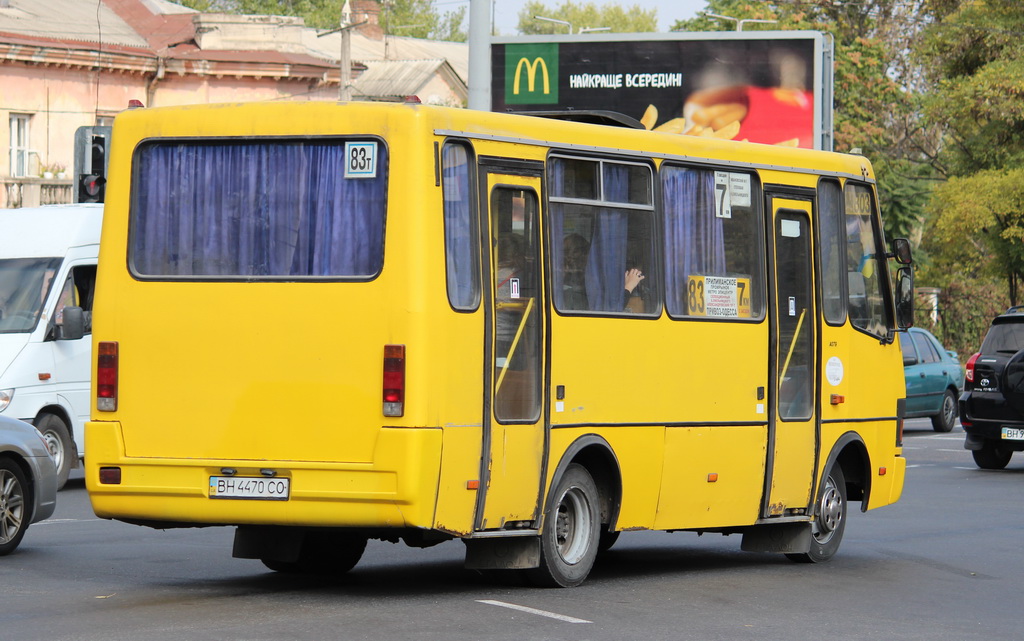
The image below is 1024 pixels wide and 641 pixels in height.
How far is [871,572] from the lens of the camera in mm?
13102

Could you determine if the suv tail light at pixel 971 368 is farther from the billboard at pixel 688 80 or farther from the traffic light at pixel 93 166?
the traffic light at pixel 93 166

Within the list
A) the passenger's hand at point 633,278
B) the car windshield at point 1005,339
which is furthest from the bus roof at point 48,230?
the car windshield at point 1005,339

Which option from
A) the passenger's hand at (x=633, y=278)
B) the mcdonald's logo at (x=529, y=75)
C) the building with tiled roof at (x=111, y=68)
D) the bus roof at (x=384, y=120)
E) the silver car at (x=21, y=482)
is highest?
the building with tiled roof at (x=111, y=68)

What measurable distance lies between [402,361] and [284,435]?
82 centimetres

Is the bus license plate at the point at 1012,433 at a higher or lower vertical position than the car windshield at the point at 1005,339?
lower

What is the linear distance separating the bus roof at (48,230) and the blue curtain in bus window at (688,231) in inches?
352

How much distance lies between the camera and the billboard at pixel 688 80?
3008cm

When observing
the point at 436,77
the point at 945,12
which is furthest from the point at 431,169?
the point at 436,77

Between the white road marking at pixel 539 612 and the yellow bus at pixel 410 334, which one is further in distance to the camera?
the yellow bus at pixel 410 334

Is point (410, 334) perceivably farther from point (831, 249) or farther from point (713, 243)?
point (831, 249)

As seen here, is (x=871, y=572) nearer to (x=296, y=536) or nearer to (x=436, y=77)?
(x=296, y=536)

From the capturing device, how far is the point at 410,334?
10.1 metres

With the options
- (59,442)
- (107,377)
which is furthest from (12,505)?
(59,442)

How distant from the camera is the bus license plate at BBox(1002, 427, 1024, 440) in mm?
22703
